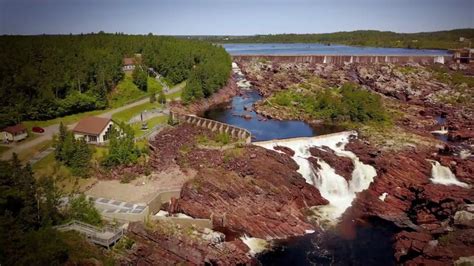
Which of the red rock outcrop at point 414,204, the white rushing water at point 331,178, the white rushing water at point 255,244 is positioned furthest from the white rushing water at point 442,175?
the white rushing water at point 255,244

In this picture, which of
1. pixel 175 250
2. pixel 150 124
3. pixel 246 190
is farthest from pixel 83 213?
pixel 150 124

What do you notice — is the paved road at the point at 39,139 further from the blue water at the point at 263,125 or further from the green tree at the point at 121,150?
the blue water at the point at 263,125

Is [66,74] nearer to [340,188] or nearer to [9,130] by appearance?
[9,130]

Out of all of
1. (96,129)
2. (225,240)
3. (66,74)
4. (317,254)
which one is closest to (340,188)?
(317,254)

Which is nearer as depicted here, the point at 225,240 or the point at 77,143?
the point at 225,240

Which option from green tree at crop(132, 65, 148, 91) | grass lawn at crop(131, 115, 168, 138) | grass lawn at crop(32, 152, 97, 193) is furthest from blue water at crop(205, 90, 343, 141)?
grass lawn at crop(32, 152, 97, 193)

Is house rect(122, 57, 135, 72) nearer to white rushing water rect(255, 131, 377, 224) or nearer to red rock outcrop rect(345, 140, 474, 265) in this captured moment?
white rushing water rect(255, 131, 377, 224)

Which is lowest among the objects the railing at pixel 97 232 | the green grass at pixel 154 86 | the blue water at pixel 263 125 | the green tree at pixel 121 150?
the railing at pixel 97 232
